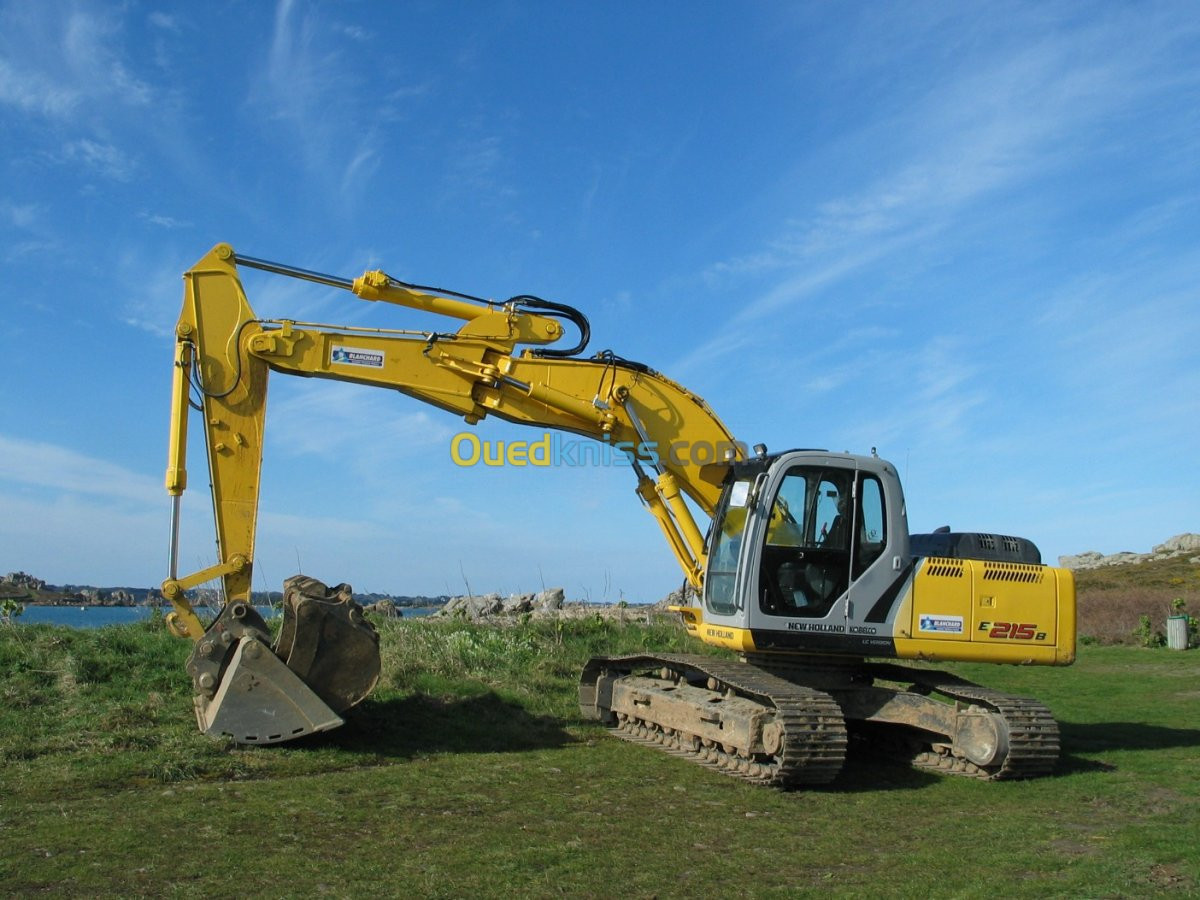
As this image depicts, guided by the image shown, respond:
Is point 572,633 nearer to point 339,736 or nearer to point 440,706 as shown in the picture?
point 440,706

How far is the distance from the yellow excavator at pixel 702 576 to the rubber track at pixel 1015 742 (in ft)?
0.07

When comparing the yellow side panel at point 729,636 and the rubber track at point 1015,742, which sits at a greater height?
the yellow side panel at point 729,636

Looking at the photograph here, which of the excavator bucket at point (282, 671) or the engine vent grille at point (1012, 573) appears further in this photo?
the engine vent grille at point (1012, 573)

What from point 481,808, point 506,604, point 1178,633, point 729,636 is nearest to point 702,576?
point 729,636

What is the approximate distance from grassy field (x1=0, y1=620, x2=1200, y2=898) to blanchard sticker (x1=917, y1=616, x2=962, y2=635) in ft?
4.33

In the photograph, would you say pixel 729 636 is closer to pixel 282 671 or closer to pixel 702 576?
pixel 702 576

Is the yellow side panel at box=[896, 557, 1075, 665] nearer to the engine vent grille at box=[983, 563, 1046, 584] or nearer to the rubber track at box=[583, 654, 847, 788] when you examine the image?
the engine vent grille at box=[983, 563, 1046, 584]

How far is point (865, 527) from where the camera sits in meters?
9.71

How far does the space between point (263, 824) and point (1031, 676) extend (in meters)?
14.1

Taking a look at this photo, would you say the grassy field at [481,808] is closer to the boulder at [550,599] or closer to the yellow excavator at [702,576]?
the yellow excavator at [702,576]

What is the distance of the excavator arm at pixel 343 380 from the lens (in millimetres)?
8680

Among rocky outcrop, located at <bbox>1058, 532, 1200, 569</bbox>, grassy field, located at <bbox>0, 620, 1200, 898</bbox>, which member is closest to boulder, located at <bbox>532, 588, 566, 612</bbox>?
grassy field, located at <bbox>0, 620, 1200, 898</bbox>

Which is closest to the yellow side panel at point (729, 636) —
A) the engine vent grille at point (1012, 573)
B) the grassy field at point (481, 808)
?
the grassy field at point (481, 808)

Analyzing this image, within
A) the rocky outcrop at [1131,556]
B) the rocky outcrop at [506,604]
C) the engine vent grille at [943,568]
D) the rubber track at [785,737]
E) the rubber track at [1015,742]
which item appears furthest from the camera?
the rocky outcrop at [1131,556]
